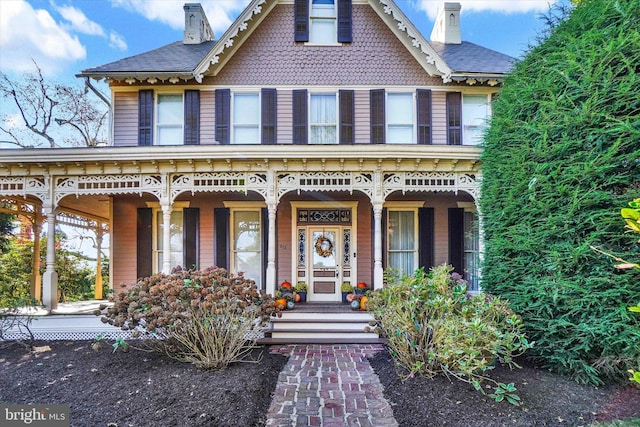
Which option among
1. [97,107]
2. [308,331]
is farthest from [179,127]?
[97,107]

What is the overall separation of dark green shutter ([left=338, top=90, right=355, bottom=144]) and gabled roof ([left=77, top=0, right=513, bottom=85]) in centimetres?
198

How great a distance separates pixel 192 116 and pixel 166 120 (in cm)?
68

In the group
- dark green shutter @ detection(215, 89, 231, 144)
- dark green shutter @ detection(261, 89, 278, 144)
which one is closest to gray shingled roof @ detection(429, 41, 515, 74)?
dark green shutter @ detection(261, 89, 278, 144)

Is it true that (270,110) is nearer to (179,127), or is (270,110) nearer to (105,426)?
(179,127)

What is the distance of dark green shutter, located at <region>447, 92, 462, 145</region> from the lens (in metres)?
8.63

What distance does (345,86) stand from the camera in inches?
343

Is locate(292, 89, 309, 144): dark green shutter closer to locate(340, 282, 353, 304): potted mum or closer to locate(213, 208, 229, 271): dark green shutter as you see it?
locate(213, 208, 229, 271): dark green shutter

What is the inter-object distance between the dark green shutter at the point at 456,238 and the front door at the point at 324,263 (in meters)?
2.81

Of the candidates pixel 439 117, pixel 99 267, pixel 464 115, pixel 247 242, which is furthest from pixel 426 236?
pixel 99 267

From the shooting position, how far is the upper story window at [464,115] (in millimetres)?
8617

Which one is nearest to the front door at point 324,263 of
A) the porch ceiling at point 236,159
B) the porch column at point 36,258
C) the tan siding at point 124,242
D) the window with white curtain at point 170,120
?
the porch ceiling at point 236,159

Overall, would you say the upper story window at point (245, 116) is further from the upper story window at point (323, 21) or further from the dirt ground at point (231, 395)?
the dirt ground at point (231, 395)

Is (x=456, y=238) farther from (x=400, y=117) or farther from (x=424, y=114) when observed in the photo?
(x=400, y=117)

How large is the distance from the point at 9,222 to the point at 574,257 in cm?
1576
